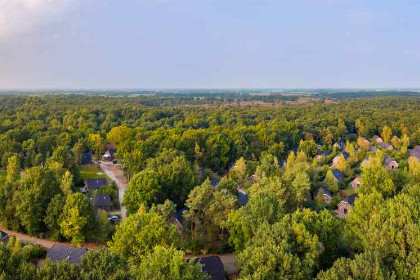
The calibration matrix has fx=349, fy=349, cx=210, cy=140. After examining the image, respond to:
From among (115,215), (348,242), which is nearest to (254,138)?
(115,215)

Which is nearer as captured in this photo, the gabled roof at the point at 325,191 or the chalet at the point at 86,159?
the gabled roof at the point at 325,191

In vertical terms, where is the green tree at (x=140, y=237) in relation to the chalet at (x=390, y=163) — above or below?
above

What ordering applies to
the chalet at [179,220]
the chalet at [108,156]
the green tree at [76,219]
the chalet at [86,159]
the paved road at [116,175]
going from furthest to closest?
the chalet at [108,156] → the chalet at [86,159] → the paved road at [116,175] → the chalet at [179,220] → the green tree at [76,219]

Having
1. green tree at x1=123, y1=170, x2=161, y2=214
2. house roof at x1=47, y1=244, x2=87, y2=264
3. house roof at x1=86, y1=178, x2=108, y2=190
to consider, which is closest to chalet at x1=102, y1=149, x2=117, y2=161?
house roof at x1=86, y1=178, x2=108, y2=190

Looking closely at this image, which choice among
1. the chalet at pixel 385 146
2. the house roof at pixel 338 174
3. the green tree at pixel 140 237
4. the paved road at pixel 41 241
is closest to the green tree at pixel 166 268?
the green tree at pixel 140 237

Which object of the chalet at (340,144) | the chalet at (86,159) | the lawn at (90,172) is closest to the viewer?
the lawn at (90,172)

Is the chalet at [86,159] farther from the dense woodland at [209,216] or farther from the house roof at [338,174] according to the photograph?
the house roof at [338,174]

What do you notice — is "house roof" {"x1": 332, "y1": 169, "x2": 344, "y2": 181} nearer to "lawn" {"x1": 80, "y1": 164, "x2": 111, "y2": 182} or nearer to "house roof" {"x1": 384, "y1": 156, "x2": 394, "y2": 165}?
"house roof" {"x1": 384, "y1": 156, "x2": 394, "y2": 165}
